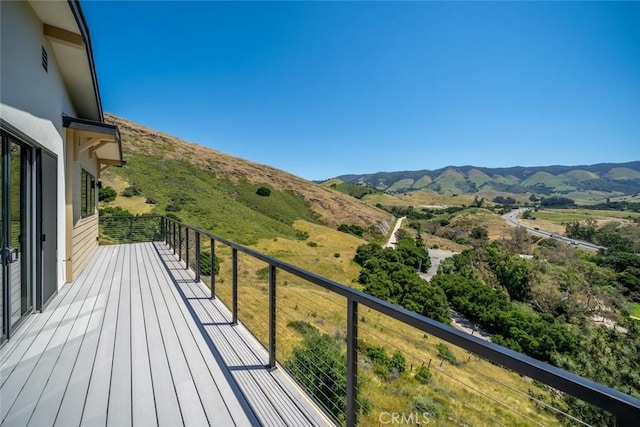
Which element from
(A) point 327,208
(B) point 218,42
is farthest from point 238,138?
(B) point 218,42

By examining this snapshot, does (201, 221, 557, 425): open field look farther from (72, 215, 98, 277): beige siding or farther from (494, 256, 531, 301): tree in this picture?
(494, 256, 531, 301): tree

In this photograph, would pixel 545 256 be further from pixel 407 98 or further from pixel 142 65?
pixel 142 65

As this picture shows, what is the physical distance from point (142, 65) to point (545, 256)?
2008 inches

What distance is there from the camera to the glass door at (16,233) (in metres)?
2.91

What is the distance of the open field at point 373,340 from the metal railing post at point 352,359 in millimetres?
184

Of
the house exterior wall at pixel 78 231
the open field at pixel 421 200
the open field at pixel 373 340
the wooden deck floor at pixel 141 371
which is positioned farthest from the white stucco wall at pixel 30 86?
the open field at pixel 421 200

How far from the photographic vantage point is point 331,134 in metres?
44.2

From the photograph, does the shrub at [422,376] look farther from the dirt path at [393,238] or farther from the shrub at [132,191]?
the dirt path at [393,238]

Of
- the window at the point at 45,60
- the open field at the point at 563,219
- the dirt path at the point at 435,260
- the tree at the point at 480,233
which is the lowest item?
the dirt path at the point at 435,260

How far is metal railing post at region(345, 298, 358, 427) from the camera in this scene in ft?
5.69

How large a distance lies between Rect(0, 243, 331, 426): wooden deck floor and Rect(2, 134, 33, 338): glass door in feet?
0.81

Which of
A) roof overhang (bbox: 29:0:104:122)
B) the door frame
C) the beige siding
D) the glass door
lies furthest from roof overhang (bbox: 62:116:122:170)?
the glass door

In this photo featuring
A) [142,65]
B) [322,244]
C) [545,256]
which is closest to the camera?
[142,65]

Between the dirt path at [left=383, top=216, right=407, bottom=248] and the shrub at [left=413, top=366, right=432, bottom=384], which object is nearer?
the shrub at [left=413, top=366, right=432, bottom=384]
